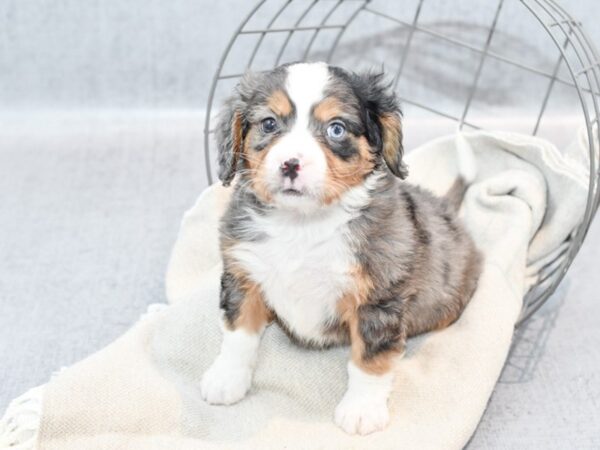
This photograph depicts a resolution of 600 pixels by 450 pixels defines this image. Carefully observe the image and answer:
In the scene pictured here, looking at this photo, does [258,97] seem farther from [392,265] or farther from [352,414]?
[352,414]

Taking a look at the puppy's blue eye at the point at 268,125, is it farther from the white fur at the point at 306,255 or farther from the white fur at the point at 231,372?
the white fur at the point at 231,372

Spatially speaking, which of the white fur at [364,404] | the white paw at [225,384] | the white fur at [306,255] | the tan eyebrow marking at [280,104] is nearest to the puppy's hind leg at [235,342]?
the white paw at [225,384]

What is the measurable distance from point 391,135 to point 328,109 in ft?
0.84

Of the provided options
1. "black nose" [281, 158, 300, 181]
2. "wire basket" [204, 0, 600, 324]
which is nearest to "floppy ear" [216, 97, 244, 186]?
"black nose" [281, 158, 300, 181]

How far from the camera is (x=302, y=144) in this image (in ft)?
7.54

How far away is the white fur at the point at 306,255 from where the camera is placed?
8.27 ft

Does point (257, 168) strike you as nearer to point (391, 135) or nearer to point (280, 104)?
point (280, 104)

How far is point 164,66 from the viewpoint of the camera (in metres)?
5.00

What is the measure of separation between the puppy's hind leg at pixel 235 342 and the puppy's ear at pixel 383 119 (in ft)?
2.00

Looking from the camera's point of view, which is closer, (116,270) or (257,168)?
(257,168)

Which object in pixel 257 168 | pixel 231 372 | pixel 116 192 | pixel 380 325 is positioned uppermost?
pixel 257 168

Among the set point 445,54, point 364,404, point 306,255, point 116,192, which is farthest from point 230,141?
point 445,54

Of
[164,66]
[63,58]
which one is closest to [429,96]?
[164,66]

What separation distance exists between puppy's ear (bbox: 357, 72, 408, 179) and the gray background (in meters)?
1.04
